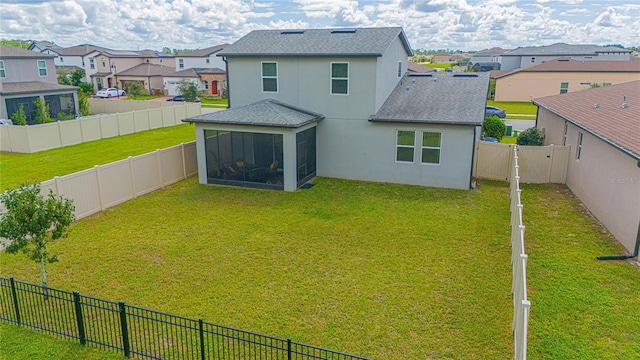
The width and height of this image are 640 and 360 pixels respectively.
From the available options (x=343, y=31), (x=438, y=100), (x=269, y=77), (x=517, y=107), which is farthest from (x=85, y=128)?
(x=517, y=107)

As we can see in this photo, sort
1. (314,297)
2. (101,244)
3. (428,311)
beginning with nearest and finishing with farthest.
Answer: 1. (428,311)
2. (314,297)
3. (101,244)

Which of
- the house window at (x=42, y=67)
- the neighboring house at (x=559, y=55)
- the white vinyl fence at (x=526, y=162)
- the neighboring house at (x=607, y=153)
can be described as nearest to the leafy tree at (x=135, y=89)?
the house window at (x=42, y=67)

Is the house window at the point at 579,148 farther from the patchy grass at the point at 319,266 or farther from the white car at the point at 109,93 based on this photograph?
the white car at the point at 109,93

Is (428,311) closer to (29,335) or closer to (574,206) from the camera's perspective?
(29,335)

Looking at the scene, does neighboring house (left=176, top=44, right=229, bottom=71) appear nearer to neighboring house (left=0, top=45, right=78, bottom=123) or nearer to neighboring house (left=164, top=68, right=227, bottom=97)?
neighboring house (left=164, top=68, right=227, bottom=97)

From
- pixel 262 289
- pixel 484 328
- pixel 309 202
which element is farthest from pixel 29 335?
pixel 309 202

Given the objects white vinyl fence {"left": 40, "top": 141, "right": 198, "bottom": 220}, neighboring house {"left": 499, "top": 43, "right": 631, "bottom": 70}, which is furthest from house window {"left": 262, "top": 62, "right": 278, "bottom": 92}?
neighboring house {"left": 499, "top": 43, "right": 631, "bottom": 70}
